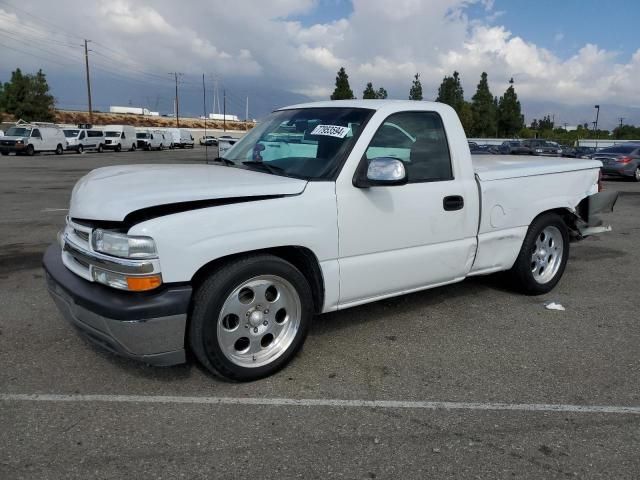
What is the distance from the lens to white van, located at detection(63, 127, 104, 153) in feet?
140

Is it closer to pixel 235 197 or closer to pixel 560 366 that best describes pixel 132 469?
pixel 235 197

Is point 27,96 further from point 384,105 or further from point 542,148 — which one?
point 384,105

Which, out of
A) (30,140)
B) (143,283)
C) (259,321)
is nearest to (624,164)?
(259,321)

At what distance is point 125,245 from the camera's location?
3045mm

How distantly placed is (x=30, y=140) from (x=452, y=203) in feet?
127

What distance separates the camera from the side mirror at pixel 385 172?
11.8ft

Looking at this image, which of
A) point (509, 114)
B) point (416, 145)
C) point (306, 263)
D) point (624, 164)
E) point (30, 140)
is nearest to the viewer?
point (306, 263)

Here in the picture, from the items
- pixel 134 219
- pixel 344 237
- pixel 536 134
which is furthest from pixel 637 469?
pixel 536 134

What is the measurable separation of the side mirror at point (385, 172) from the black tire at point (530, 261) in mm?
2033

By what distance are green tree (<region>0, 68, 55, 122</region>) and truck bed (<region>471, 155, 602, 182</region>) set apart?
67.4 metres

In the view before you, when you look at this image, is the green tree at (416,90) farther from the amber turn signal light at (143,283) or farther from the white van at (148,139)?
the amber turn signal light at (143,283)

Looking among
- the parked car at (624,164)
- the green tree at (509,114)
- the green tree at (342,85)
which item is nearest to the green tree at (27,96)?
the green tree at (342,85)

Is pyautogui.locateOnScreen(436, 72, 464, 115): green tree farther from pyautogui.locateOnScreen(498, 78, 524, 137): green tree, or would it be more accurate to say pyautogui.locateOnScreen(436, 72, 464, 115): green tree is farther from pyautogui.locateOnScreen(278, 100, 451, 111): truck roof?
pyautogui.locateOnScreen(278, 100, 451, 111): truck roof

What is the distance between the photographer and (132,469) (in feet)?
8.65
